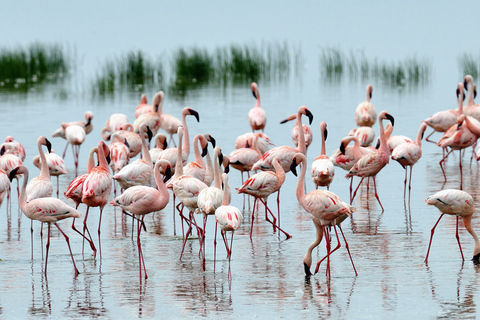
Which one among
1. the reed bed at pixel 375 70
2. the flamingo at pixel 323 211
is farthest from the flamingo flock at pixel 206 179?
the reed bed at pixel 375 70

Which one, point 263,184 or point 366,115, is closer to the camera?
point 263,184

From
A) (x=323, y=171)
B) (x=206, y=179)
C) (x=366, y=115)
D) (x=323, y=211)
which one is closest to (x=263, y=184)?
(x=206, y=179)

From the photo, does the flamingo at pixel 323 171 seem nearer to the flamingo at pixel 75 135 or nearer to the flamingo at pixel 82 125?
the flamingo at pixel 75 135

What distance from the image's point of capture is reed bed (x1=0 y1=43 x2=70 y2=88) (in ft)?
115

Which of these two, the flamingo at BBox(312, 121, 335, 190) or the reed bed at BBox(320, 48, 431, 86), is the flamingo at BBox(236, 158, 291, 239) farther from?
the reed bed at BBox(320, 48, 431, 86)

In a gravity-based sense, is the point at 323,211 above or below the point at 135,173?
above

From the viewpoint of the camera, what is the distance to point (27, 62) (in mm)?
36031

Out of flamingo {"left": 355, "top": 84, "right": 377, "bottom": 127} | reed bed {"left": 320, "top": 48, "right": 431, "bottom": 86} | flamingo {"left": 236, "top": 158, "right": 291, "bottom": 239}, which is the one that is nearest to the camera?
flamingo {"left": 236, "top": 158, "right": 291, "bottom": 239}

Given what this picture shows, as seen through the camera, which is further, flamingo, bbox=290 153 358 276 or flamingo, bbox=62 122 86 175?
flamingo, bbox=62 122 86 175

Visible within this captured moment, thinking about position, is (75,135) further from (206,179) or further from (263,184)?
(263,184)

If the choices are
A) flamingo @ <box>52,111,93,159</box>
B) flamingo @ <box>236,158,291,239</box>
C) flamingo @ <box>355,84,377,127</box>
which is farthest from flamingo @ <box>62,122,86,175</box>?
flamingo @ <box>236,158,291,239</box>

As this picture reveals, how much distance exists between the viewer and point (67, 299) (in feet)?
23.8

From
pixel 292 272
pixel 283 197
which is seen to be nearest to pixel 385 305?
pixel 292 272

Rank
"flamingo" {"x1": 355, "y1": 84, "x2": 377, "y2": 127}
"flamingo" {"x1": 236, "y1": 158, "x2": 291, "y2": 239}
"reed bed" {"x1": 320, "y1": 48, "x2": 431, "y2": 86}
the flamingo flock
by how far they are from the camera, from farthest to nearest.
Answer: "reed bed" {"x1": 320, "y1": 48, "x2": 431, "y2": 86}, "flamingo" {"x1": 355, "y1": 84, "x2": 377, "y2": 127}, "flamingo" {"x1": 236, "y1": 158, "x2": 291, "y2": 239}, the flamingo flock
